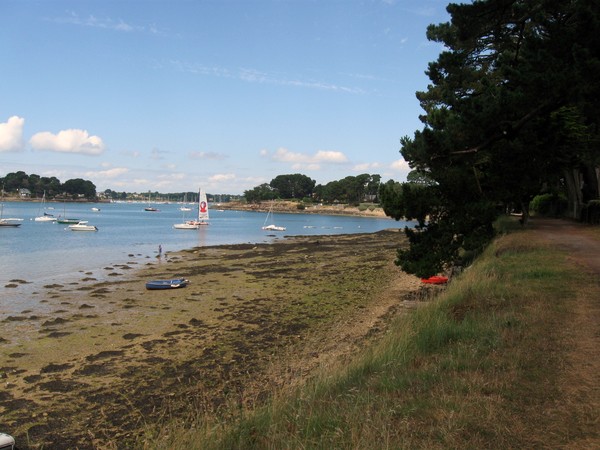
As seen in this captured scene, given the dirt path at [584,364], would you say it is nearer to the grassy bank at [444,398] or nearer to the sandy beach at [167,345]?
the grassy bank at [444,398]

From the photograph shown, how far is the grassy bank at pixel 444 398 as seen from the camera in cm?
402

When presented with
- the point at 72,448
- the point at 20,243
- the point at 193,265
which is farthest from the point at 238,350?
the point at 20,243

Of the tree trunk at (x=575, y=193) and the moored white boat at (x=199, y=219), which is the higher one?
the tree trunk at (x=575, y=193)

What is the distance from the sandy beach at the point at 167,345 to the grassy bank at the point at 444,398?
2.29 m

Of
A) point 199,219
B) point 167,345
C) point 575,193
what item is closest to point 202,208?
point 199,219

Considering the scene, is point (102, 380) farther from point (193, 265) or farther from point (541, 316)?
point (193, 265)

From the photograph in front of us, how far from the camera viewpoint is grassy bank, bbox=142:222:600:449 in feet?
13.2

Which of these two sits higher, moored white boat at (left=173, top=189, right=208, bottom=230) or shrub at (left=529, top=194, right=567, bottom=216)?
shrub at (left=529, top=194, right=567, bottom=216)

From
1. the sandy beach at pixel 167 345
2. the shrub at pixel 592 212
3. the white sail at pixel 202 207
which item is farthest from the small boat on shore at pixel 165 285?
the white sail at pixel 202 207

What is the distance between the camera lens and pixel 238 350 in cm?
1394

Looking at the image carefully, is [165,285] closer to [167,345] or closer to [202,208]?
[167,345]

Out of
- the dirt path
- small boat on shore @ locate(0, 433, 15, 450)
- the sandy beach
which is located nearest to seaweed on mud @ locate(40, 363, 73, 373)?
the sandy beach

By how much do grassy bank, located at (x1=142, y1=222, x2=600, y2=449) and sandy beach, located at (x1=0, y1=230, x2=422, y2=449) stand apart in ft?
7.50

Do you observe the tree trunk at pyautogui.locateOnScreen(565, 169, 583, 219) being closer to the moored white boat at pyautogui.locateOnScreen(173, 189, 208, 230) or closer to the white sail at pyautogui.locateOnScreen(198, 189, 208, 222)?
the moored white boat at pyautogui.locateOnScreen(173, 189, 208, 230)
